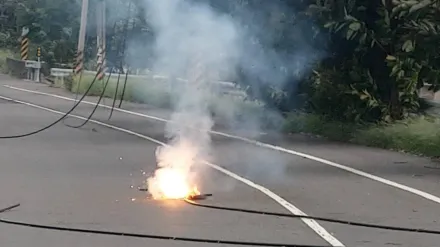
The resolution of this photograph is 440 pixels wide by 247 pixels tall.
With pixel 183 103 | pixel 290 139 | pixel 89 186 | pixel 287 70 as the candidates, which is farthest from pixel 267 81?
pixel 89 186

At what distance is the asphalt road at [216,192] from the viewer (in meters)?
9.02

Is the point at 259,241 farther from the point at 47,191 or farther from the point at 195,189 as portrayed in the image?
the point at 47,191

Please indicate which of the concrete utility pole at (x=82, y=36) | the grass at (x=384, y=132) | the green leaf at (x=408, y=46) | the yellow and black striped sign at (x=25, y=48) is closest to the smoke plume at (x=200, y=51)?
the grass at (x=384, y=132)

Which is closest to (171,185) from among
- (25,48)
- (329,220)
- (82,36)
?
(329,220)

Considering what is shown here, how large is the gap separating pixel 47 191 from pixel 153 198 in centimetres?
141

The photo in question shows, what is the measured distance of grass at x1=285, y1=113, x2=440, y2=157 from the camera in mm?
16656

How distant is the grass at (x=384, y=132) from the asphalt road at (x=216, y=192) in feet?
1.77

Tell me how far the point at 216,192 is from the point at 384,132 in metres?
7.11

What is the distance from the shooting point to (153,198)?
36.2ft

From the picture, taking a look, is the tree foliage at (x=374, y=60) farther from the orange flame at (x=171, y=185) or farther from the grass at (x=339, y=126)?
the orange flame at (x=171, y=185)

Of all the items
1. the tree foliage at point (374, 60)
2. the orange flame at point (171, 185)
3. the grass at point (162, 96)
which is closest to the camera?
the orange flame at point (171, 185)

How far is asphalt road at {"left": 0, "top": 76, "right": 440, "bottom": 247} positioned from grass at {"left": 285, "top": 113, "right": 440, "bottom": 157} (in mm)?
541

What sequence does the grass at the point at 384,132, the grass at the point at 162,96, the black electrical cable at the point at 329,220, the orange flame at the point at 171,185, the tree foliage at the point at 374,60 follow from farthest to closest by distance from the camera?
the grass at the point at 162,96 < the grass at the point at 384,132 < the tree foliage at the point at 374,60 < the orange flame at the point at 171,185 < the black electrical cable at the point at 329,220

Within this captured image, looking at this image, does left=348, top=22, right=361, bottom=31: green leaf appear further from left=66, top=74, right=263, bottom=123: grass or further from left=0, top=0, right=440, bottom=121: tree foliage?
left=66, top=74, right=263, bottom=123: grass
